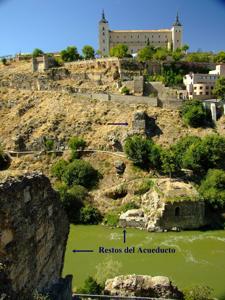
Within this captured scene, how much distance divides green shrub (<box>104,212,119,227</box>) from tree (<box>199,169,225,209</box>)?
18.0 feet

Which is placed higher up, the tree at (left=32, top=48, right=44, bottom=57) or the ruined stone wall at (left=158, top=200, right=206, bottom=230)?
the tree at (left=32, top=48, right=44, bottom=57)

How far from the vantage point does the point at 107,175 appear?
2688cm

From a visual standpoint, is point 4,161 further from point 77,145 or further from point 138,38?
point 138,38

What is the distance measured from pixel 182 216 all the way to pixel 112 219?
14.0 ft

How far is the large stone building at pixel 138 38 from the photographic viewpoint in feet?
175

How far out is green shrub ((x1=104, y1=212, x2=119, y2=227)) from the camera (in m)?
22.7

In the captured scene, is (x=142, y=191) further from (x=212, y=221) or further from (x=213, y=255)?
(x=213, y=255)

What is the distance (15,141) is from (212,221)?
670 inches

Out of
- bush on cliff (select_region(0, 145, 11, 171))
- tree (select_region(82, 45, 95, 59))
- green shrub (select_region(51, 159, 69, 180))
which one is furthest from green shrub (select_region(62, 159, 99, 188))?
tree (select_region(82, 45, 95, 59))

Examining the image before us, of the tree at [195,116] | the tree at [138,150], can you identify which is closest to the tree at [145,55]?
the tree at [195,116]

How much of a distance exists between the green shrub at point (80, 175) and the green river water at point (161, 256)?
4.10 m

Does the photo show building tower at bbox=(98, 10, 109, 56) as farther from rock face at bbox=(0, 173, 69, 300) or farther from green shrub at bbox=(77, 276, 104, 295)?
rock face at bbox=(0, 173, 69, 300)

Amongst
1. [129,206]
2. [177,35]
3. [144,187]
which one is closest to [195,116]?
[144,187]

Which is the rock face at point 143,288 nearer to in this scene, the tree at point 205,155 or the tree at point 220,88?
the tree at point 205,155
